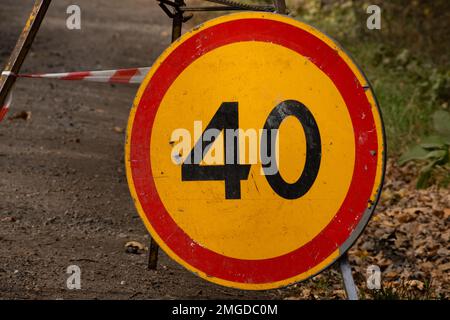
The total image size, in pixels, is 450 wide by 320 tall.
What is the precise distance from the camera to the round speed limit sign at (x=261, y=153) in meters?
2.92

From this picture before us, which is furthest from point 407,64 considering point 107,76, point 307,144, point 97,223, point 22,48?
point 307,144

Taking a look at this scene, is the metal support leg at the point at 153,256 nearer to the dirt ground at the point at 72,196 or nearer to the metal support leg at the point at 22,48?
the dirt ground at the point at 72,196

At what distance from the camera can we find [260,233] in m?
2.97

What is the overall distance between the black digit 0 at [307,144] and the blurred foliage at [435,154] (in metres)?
3.95

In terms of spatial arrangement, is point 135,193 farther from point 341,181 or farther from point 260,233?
point 341,181

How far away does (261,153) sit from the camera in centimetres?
293

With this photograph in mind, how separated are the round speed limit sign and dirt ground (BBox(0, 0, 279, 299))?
4.02ft

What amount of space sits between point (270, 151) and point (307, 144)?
0.11 meters

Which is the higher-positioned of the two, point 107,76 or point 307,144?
point 107,76

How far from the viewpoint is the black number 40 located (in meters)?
2.93

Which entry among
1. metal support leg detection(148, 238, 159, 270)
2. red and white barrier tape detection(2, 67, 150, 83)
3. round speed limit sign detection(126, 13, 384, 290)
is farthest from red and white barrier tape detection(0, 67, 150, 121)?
metal support leg detection(148, 238, 159, 270)

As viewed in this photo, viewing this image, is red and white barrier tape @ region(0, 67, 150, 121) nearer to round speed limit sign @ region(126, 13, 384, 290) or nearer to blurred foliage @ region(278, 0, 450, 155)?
round speed limit sign @ region(126, 13, 384, 290)

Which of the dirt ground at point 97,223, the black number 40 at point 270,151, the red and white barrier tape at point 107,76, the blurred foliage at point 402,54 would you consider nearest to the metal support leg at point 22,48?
the red and white barrier tape at point 107,76

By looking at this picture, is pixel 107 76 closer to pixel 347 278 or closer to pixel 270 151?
pixel 270 151
